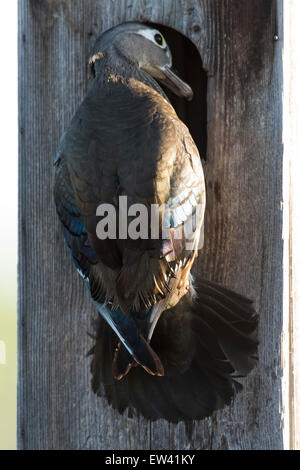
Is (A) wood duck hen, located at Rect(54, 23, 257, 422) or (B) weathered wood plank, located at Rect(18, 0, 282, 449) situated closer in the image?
(A) wood duck hen, located at Rect(54, 23, 257, 422)

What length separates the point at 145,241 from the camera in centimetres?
192

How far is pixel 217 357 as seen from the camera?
2.29m

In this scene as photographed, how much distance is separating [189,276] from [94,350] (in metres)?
0.42

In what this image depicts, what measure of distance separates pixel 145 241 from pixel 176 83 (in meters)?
0.71

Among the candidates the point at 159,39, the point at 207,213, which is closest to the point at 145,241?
the point at 207,213

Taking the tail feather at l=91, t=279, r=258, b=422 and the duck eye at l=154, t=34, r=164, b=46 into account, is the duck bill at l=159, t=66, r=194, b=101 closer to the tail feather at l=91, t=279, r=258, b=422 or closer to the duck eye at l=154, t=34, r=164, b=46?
the duck eye at l=154, t=34, r=164, b=46

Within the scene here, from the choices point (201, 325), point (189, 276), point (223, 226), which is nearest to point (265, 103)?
point (223, 226)

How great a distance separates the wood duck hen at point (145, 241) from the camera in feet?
6.31

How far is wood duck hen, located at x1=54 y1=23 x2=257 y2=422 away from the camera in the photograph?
192 cm

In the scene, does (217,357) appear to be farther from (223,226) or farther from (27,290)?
(27,290)

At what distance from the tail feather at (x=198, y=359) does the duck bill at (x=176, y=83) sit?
25.3 inches
